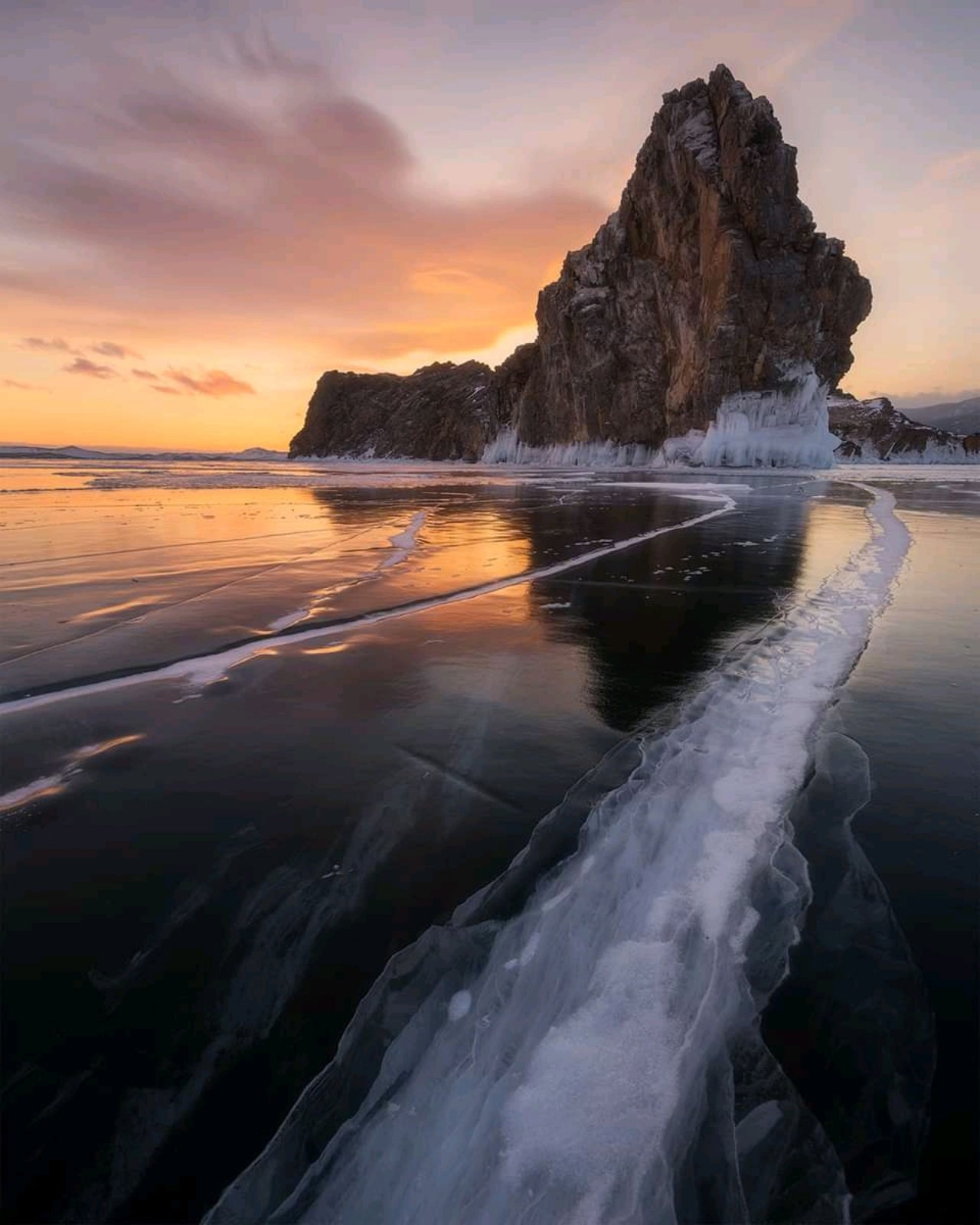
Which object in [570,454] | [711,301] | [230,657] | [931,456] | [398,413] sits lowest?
[931,456]

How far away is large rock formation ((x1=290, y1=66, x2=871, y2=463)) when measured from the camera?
54094mm

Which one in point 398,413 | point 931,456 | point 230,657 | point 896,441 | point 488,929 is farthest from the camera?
point 398,413

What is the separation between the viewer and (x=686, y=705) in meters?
4.18

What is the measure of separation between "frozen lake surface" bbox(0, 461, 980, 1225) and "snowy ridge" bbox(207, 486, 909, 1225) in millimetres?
10

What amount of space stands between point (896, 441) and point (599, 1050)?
149873mm

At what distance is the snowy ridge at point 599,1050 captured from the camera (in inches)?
60.6

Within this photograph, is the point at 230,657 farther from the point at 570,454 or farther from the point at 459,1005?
the point at 570,454

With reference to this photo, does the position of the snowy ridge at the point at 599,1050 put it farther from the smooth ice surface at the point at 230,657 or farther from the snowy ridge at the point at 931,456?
the snowy ridge at the point at 931,456

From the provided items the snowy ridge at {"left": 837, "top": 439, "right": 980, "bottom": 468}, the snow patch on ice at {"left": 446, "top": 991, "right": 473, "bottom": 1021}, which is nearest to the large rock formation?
the snow patch on ice at {"left": 446, "top": 991, "right": 473, "bottom": 1021}

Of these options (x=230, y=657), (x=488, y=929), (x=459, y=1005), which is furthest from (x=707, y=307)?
(x=459, y=1005)

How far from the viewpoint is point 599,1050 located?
1.88 m

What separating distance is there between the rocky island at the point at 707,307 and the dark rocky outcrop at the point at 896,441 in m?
72.8

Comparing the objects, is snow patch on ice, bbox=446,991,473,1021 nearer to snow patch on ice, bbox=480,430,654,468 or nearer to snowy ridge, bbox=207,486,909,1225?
snowy ridge, bbox=207,486,909,1225

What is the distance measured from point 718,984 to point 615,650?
3406mm
